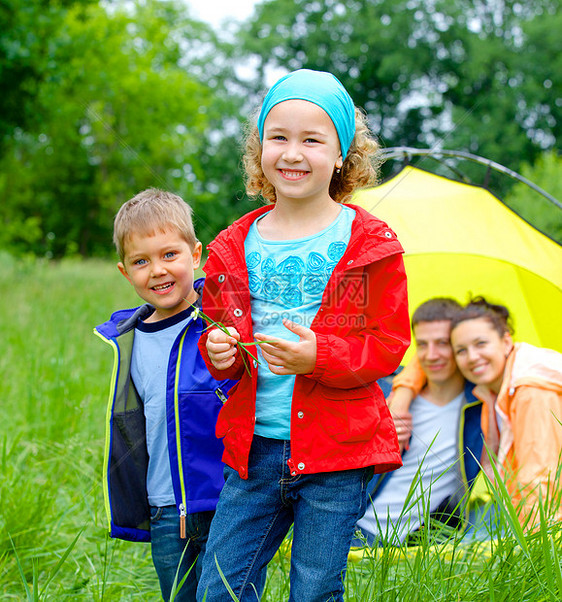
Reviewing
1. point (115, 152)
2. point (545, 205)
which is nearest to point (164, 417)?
point (545, 205)

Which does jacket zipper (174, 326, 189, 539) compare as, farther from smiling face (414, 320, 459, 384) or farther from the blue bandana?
smiling face (414, 320, 459, 384)

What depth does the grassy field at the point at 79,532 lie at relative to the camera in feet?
4.88

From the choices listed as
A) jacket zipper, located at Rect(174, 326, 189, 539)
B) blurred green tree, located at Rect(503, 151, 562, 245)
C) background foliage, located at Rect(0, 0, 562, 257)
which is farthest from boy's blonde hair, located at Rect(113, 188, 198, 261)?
background foliage, located at Rect(0, 0, 562, 257)

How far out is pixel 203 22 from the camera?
2506 centimetres

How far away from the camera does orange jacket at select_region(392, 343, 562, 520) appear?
7.72ft

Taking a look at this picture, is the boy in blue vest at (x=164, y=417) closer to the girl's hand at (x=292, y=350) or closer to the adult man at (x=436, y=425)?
the girl's hand at (x=292, y=350)

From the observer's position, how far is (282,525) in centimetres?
150

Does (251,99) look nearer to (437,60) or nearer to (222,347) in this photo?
(437,60)

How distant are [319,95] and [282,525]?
97 cm

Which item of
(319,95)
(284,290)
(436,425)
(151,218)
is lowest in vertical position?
(436,425)

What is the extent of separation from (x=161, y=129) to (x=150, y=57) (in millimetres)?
2515

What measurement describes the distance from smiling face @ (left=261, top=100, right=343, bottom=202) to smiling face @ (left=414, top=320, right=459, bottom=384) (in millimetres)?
1577

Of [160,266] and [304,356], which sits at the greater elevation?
[160,266]

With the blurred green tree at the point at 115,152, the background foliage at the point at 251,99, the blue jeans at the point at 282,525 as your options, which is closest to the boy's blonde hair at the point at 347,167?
the blue jeans at the point at 282,525
